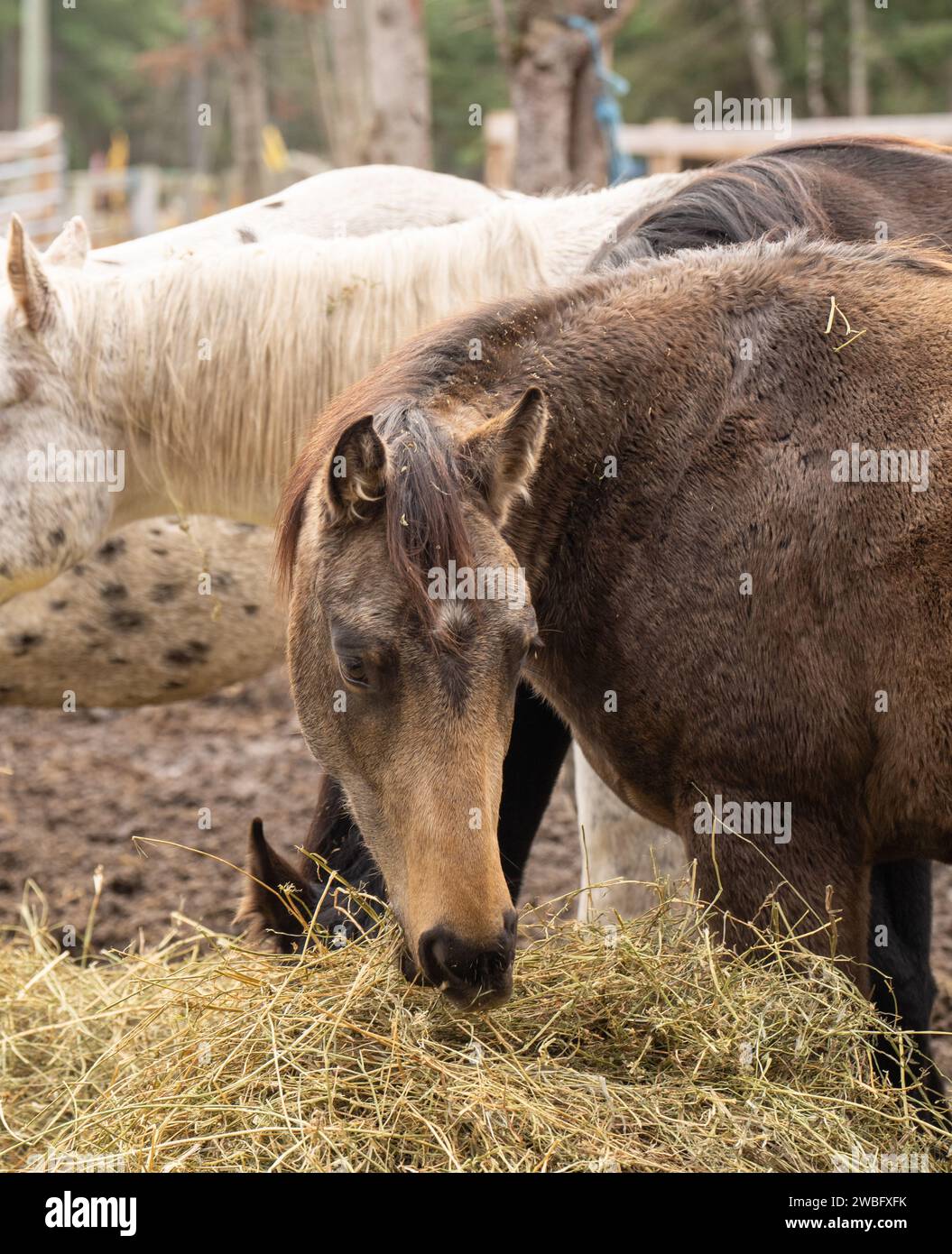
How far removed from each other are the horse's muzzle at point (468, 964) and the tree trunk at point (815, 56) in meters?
20.4

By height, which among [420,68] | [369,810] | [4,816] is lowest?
[4,816]

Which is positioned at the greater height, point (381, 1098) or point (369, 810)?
point (369, 810)

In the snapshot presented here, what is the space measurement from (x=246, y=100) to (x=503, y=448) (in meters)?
15.2

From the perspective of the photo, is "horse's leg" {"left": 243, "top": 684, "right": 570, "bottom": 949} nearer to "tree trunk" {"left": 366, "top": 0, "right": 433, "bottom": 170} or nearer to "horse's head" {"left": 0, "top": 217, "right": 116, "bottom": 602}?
"horse's head" {"left": 0, "top": 217, "right": 116, "bottom": 602}

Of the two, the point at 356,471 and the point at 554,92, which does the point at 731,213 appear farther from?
the point at 554,92

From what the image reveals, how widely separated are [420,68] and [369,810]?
7.16 metres

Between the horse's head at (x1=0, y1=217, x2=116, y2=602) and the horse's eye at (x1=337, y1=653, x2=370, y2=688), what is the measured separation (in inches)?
72.4

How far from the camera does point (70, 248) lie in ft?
12.9

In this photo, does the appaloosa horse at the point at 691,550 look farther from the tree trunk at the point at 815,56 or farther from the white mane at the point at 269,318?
the tree trunk at the point at 815,56

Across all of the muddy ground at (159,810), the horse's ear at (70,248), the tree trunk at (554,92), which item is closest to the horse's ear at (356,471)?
the horse's ear at (70,248)
